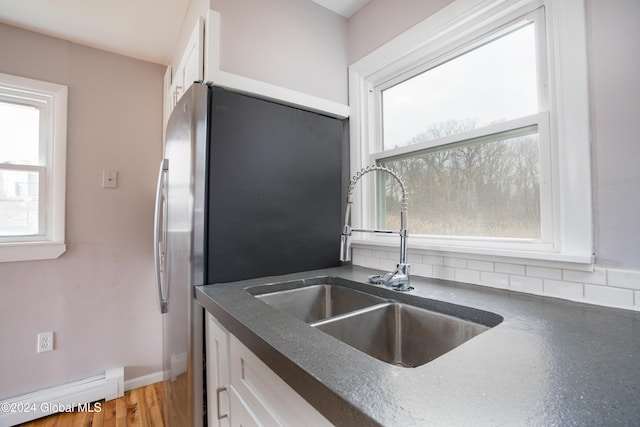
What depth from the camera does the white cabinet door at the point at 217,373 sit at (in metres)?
0.89

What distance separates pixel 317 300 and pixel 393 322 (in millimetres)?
400

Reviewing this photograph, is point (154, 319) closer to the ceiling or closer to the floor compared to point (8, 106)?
closer to the floor

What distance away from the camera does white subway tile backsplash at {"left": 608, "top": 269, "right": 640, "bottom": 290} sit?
0.75 m

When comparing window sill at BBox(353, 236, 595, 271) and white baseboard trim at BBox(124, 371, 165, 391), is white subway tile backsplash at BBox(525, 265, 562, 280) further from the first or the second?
white baseboard trim at BBox(124, 371, 165, 391)

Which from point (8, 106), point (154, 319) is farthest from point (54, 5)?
point (154, 319)

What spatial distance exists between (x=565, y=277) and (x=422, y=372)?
70cm

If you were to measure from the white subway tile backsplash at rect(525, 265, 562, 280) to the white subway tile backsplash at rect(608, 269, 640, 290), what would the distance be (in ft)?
0.37

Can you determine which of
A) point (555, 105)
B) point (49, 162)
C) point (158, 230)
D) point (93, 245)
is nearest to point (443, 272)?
point (555, 105)

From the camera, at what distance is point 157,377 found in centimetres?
209

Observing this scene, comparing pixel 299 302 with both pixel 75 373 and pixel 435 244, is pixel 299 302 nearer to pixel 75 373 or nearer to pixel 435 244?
pixel 435 244

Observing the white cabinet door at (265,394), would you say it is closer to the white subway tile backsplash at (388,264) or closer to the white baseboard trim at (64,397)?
the white subway tile backsplash at (388,264)

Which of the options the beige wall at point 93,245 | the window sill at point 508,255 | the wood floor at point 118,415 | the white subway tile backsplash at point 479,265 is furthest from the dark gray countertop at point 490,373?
the beige wall at point 93,245

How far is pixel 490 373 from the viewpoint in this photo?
473 millimetres

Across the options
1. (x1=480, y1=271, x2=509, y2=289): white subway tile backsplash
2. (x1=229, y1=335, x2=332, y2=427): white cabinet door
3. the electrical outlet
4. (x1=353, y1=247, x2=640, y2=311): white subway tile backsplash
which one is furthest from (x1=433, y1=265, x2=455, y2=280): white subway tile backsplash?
the electrical outlet
